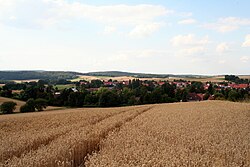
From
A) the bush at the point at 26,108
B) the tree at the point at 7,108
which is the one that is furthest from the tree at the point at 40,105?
the tree at the point at 7,108

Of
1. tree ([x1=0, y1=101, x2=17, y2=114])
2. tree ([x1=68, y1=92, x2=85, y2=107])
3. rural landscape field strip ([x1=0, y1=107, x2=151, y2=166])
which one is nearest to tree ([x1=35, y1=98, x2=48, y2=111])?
tree ([x1=0, y1=101, x2=17, y2=114])

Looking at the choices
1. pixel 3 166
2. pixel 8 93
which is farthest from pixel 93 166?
pixel 8 93

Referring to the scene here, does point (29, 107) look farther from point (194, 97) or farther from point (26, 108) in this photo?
point (194, 97)

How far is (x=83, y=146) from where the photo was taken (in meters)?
10.4

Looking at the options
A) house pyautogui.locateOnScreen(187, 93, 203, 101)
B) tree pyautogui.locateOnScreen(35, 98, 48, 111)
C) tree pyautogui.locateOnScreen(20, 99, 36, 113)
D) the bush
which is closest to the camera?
the bush

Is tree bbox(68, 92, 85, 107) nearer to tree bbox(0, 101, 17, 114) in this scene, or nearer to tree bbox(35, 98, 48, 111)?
tree bbox(35, 98, 48, 111)

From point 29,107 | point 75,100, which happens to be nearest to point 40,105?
point 29,107

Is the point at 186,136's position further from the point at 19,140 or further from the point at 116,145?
the point at 19,140

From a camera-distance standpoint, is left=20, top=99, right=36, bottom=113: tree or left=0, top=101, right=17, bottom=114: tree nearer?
left=0, top=101, right=17, bottom=114: tree

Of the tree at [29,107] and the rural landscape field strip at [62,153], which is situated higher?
the rural landscape field strip at [62,153]

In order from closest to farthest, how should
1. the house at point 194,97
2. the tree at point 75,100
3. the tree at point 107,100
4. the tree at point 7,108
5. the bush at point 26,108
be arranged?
1. the tree at point 7,108
2. the bush at point 26,108
3. the tree at point 107,100
4. the tree at point 75,100
5. the house at point 194,97

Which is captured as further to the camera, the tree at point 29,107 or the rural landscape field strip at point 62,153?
the tree at point 29,107

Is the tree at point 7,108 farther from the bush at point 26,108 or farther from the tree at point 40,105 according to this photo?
the tree at point 40,105

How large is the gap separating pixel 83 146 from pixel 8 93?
7135 cm
